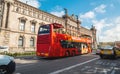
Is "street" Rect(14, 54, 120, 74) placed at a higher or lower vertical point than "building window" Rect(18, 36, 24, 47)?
lower

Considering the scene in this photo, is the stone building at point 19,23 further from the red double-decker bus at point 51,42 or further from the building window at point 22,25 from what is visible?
the red double-decker bus at point 51,42

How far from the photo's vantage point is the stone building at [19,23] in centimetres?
3244

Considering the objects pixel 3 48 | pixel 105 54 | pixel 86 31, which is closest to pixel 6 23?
pixel 3 48

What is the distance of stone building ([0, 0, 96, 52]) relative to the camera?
32438 millimetres

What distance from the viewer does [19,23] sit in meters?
36.2

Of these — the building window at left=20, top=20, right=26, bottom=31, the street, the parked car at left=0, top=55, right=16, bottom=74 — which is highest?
the building window at left=20, top=20, right=26, bottom=31

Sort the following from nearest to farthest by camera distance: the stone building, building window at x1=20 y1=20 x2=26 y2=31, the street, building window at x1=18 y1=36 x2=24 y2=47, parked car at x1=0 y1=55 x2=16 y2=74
Answer: 1. parked car at x1=0 y1=55 x2=16 y2=74
2. the street
3. the stone building
4. building window at x1=18 y1=36 x2=24 y2=47
5. building window at x1=20 y1=20 x2=26 y2=31

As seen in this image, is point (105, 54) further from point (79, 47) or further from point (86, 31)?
point (86, 31)

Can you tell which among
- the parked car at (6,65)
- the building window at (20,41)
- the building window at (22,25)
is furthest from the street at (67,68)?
the building window at (22,25)

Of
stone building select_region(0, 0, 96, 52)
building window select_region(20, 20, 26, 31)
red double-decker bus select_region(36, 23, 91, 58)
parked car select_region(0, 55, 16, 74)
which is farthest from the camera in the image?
building window select_region(20, 20, 26, 31)

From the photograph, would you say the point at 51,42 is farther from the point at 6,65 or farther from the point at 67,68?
the point at 6,65

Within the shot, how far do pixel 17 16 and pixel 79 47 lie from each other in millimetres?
17702

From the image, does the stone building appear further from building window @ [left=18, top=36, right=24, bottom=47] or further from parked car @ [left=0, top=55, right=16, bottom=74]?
parked car @ [left=0, top=55, right=16, bottom=74]

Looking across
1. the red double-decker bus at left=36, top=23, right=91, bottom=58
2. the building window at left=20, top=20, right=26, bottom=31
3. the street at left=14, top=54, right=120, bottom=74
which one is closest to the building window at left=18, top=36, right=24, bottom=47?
the building window at left=20, top=20, right=26, bottom=31
